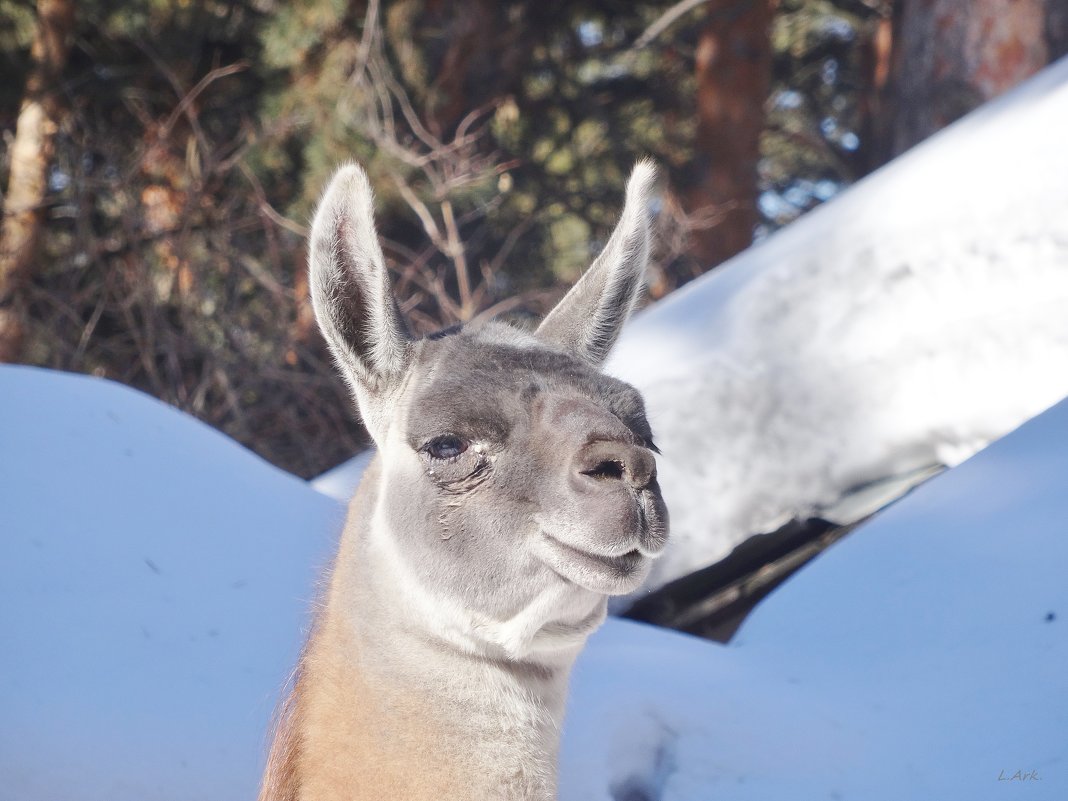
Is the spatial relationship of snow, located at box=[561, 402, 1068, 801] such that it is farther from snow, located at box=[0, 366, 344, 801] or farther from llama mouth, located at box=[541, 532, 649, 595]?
llama mouth, located at box=[541, 532, 649, 595]

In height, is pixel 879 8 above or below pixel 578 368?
below

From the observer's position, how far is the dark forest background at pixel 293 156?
797cm

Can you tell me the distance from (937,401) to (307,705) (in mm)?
2992

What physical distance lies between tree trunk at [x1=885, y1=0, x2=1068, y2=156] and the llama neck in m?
7.13

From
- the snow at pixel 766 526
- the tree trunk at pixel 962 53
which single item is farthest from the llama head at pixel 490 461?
the tree trunk at pixel 962 53

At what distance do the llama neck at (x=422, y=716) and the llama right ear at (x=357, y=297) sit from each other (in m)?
0.37

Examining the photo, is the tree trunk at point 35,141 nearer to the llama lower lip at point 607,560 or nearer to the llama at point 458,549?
the llama at point 458,549

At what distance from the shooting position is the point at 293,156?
910 centimetres

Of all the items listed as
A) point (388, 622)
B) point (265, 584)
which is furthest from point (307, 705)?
point (265, 584)

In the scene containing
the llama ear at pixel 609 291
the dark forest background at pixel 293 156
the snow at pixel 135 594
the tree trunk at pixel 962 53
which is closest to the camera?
the llama ear at pixel 609 291

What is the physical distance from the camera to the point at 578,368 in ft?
7.26

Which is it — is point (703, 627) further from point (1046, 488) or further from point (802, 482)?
point (1046, 488)

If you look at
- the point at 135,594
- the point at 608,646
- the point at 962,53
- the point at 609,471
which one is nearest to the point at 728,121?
the point at 962,53

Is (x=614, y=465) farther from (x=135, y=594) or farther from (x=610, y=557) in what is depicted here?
(x=135, y=594)
